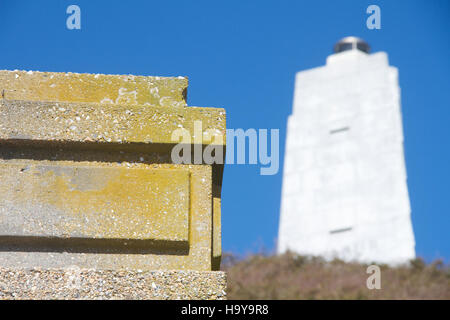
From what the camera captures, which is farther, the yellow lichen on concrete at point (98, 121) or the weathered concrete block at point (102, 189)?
the yellow lichen on concrete at point (98, 121)

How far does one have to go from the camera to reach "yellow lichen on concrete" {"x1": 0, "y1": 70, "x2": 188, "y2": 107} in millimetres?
2766

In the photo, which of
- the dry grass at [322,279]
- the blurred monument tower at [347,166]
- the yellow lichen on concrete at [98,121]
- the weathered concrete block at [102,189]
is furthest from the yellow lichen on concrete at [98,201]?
the blurred monument tower at [347,166]

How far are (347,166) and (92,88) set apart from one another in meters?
19.9

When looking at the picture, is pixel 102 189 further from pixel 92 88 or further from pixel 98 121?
pixel 92 88

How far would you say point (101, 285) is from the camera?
2.38 meters

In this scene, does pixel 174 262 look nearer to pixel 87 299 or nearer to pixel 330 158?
pixel 87 299

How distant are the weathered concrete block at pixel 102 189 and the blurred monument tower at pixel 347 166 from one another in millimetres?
17224

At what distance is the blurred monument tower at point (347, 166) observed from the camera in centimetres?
2048

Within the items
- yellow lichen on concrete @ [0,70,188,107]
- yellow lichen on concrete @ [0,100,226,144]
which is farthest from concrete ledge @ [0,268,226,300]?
yellow lichen on concrete @ [0,70,188,107]

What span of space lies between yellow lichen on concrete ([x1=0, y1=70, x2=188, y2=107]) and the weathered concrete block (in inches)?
0.8

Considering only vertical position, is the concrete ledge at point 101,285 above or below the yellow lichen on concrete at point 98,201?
below

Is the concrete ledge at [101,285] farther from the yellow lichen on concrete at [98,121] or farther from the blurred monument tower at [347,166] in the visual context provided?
the blurred monument tower at [347,166]

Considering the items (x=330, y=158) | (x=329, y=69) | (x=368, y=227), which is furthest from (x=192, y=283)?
(x=329, y=69)
